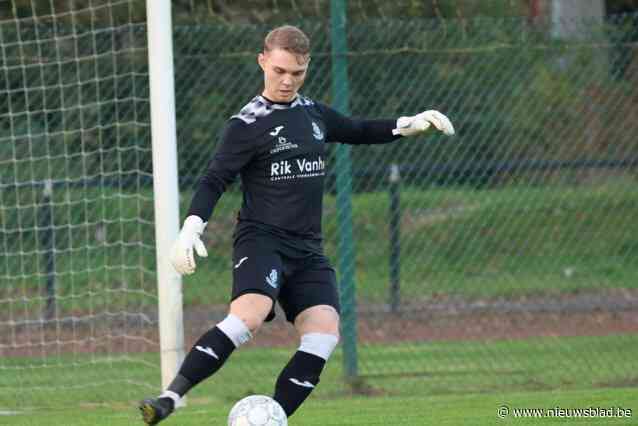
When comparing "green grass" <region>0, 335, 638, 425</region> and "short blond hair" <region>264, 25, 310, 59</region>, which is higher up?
"short blond hair" <region>264, 25, 310, 59</region>

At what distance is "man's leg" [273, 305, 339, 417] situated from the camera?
5.58 m

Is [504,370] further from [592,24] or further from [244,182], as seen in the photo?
[244,182]

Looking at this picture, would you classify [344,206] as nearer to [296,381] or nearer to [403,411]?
[403,411]

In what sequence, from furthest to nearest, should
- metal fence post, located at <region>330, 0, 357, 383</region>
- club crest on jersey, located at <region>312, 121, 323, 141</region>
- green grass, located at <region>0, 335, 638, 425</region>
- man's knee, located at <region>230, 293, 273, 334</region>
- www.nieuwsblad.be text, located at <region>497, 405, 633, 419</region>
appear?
1. metal fence post, located at <region>330, 0, 357, 383</region>
2. green grass, located at <region>0, 335, 638, 425</region>
3. www.nieuwsblad.be text, located at <region>497, 405, 633, 419</region>
4. club crest on jersey, located at <region>312, 121, 323, 141</region>
5. man's knee, located at <region>230, 293, 273, 334</region>

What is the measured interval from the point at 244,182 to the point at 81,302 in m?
4.53

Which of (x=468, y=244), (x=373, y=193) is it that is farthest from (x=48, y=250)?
(x=468, y=244)

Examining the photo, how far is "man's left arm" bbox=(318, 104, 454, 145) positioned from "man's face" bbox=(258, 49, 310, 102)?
1.15 feet

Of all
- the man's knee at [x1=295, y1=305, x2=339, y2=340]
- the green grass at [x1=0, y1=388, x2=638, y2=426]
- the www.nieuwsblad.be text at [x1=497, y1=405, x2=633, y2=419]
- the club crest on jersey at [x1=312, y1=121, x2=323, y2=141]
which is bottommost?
the www.nieuwsblad.be text at [x1=497, y1=405, x2=633, y2=419]

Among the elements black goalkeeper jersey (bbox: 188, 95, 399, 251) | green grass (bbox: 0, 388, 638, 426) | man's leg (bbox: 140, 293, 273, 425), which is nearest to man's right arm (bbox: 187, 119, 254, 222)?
black goalkeeper jersey (bbox: 188, 95, 399, 251)

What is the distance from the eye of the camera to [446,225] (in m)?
12.5

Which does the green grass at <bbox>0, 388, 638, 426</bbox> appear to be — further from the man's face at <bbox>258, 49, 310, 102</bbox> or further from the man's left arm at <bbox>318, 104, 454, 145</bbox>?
the man's face at <bbox>258, 49, 310, 102</bbox>

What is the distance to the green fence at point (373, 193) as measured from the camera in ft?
28.7

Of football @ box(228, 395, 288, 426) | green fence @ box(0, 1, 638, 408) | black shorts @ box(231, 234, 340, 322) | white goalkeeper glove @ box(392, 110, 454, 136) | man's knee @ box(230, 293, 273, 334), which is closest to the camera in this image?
football @ box(228, 395, 288, 426)

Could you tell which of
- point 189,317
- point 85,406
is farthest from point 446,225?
point 85,406
